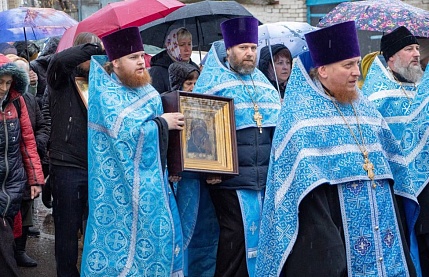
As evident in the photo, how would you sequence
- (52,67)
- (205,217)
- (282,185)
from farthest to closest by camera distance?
1. (205,217)
2. (52,67)
3. (282,185)

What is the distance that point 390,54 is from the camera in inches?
258

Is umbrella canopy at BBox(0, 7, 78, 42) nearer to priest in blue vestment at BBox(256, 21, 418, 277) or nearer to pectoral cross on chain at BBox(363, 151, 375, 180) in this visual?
priest in blue vestment at BBox(256, 21, 418, 277)

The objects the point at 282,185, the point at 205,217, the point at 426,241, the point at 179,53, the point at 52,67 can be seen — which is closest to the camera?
the point at 282,185

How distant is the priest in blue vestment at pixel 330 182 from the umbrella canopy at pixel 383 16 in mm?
2608

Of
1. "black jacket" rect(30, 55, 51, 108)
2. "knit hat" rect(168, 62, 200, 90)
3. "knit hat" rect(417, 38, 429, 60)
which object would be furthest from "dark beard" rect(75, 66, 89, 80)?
"black jacket" rect(30, 55, 51, 108)

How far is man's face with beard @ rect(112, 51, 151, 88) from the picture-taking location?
602 centimetres

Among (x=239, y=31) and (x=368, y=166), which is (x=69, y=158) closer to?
(x=239, y=31)

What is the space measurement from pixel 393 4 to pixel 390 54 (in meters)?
1.75

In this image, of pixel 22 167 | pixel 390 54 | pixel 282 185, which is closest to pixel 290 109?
pixel 282 185

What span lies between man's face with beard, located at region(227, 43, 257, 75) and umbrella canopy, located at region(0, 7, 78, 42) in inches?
159

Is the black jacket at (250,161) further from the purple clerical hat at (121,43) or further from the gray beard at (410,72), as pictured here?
the gray beard at (410,72)

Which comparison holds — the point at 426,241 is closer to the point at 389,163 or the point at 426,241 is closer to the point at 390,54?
the point at 389,163

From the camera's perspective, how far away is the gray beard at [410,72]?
650cm

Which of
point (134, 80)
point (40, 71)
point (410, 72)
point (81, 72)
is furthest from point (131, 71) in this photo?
point (40, 71)
